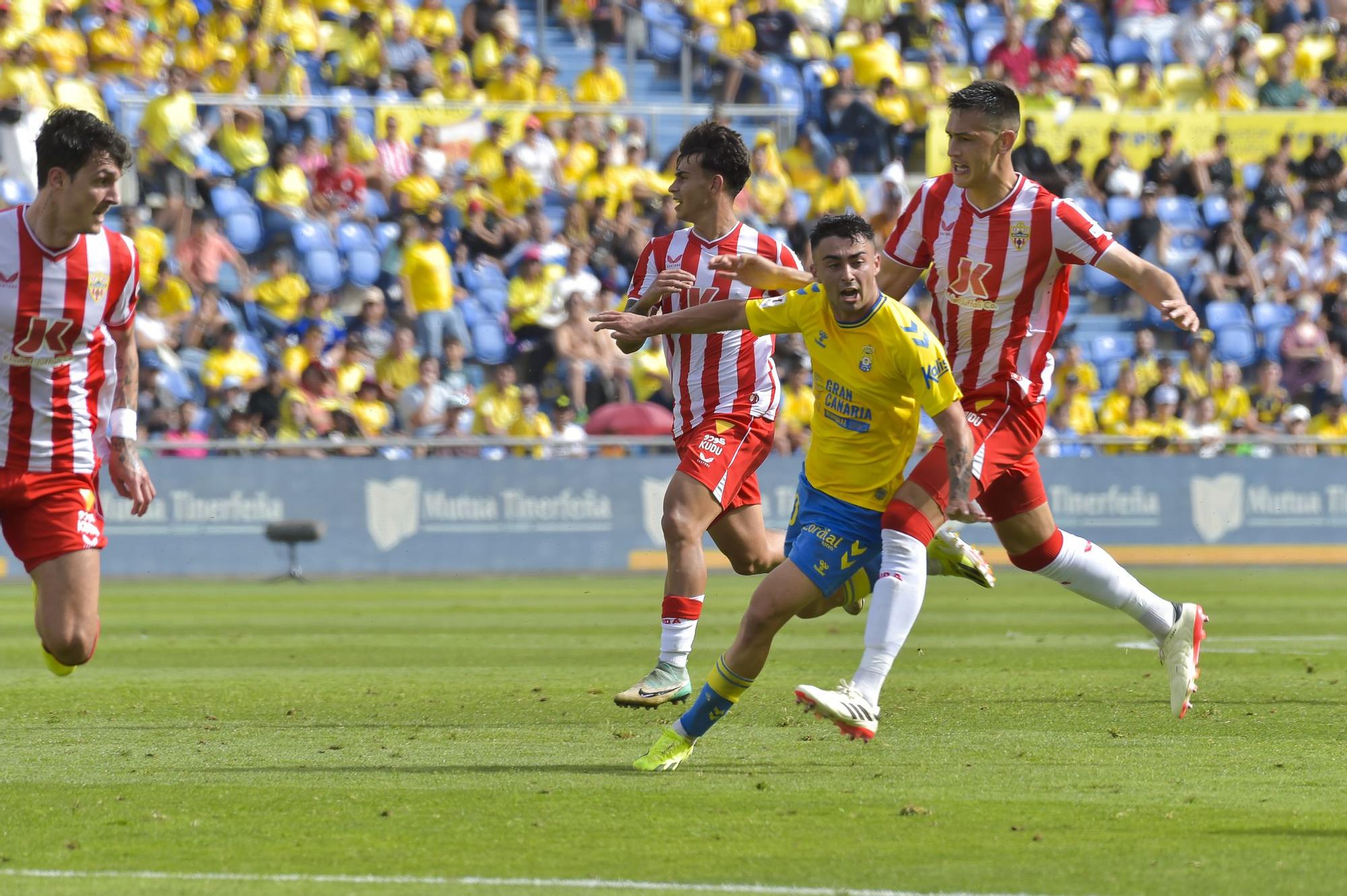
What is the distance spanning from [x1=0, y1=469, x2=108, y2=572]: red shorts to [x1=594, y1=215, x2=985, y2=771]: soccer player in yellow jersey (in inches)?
92.2

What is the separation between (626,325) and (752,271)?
1.92 feet

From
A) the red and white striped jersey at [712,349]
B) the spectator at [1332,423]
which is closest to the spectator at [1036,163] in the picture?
the spectator at [1332,423]

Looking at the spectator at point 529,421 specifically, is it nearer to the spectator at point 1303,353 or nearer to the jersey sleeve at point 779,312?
the spectator at point 1303,353

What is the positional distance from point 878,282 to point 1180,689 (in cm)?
215

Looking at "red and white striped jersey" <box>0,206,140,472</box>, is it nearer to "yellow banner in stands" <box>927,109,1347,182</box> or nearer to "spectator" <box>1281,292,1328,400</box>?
"yellow banner in stands" <box>927,109,1347,182</box>

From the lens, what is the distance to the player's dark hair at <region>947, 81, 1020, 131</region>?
25.0ft

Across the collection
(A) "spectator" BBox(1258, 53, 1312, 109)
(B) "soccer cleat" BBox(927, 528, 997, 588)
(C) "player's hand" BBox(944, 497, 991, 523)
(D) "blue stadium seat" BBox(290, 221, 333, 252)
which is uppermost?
(A) "spectator" BBox(1258, 53, 1312, 109)

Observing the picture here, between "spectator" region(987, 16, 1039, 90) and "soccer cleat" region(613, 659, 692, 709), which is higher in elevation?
"spectator" region(987, 16, 1039, 90)

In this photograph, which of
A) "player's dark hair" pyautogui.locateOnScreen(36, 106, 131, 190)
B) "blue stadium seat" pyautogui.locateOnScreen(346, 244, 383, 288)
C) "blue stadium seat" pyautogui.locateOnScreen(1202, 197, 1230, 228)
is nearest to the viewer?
"player's dark hair" pyautogui.locateOnScreen(36, 106, 131, 190)

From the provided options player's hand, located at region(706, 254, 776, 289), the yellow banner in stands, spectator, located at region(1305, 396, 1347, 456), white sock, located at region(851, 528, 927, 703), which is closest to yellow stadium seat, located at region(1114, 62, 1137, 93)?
the yellow banner in stands

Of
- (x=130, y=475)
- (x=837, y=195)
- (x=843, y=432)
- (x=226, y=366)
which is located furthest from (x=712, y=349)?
(x=837, y=195)

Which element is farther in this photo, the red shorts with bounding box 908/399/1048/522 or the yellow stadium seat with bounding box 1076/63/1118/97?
the yellow stadium seat with bounding box 1076/63/1118/97

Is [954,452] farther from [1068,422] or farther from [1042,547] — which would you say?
[1068,422]

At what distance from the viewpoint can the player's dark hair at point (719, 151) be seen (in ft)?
28.7
